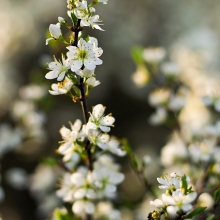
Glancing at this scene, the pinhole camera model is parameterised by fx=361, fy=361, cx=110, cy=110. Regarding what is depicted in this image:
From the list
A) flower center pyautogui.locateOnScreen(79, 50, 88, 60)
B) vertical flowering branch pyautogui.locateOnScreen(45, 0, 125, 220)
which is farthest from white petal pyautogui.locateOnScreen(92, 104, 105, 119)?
flower center pyautogui.locateOnScreen(79, 50, 88, 60)

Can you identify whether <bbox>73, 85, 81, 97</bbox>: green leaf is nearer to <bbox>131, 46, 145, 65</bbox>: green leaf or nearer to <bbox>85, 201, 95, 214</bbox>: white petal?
<bbox>85, 201, 95, 214</bbox>: white petal

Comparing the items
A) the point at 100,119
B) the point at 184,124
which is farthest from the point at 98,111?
the point at 184,124

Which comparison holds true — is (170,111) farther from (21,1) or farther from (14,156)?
(21,1)

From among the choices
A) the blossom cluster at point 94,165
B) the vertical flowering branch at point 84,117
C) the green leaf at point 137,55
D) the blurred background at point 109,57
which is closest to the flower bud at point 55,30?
the vertical flowering branch at point 84,117

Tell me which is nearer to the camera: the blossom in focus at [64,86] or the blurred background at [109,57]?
the blossom in focus at [64,86]

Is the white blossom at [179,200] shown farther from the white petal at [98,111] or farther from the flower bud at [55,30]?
the flower bud at [55,30]

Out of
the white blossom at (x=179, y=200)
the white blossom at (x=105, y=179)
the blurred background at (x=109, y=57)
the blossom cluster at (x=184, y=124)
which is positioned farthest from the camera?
the blurred background at (x=109, y=57)
